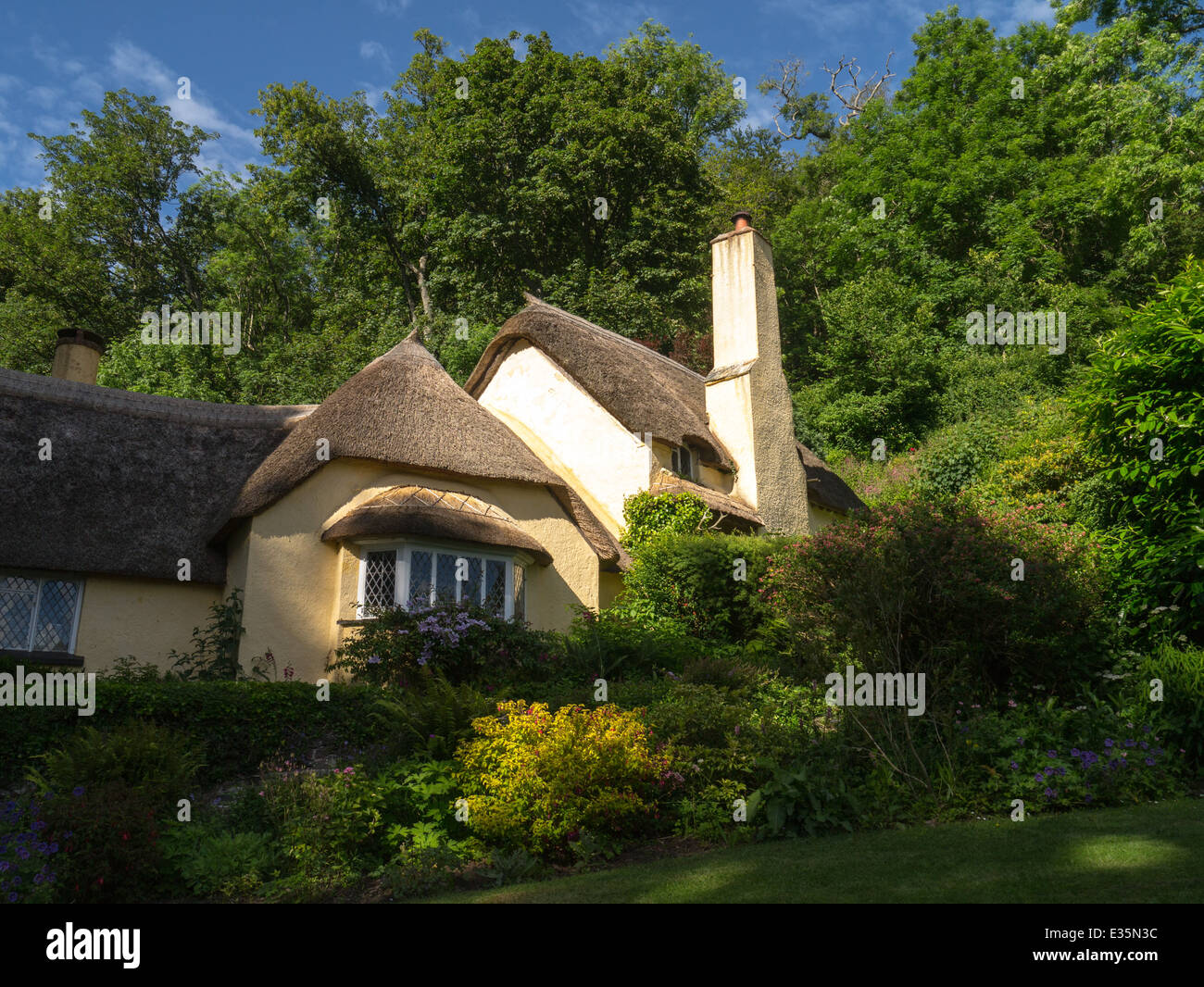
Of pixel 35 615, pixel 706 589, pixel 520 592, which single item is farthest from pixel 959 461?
pixel 35 615

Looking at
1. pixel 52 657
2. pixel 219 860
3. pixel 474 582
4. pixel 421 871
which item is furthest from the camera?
pixel 474 582

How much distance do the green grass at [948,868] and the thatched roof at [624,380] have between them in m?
11.2

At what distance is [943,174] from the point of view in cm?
3409

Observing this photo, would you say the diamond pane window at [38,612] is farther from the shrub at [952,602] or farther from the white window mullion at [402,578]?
the shrub at [952,602]

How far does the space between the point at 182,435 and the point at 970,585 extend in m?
13.2

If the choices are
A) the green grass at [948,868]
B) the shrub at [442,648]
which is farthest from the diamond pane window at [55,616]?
the green grass at [948,868]

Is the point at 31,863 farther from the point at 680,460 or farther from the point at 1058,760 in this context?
the point at 680,460

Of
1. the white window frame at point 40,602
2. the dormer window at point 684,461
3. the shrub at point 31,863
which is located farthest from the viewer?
the dormer window at point 684,461

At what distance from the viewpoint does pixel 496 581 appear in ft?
49.6

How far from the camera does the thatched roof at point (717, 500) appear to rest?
17.9 meters

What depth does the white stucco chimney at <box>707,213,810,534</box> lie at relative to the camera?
19.8 meters

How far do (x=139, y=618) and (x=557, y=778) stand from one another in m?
9.18

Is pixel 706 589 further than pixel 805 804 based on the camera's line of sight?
Yes
